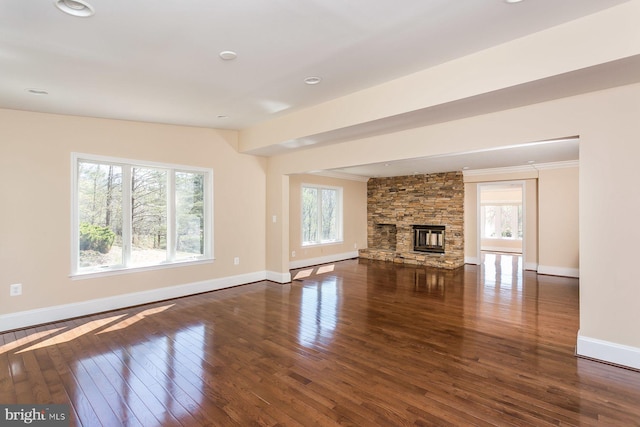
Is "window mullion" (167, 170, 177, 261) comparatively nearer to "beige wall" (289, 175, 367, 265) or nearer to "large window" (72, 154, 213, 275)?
"large window" (72, 154, 213, 275)

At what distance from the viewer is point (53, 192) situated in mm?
4023

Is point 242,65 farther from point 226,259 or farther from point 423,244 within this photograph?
point 423,244

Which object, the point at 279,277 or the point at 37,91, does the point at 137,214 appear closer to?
the point at 37,91

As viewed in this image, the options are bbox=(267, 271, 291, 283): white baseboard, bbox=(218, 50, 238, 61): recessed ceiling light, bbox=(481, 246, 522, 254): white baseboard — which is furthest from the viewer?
bbox=(481, 246, 522, 254): white baseboard

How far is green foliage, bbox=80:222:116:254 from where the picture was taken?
4.31 meters

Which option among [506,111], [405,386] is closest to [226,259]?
[405,386]

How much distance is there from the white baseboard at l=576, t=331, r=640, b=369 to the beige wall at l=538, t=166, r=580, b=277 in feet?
15.1

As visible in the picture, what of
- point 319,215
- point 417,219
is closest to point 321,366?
point 319,215

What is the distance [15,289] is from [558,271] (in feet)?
30.7

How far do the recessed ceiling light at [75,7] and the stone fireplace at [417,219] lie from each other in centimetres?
783

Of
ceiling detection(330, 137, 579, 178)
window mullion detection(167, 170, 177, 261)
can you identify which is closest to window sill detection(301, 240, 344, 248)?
ceiling detection(330, 137, 579, 178)

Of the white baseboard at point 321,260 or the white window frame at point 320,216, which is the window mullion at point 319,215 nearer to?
the white window frame at point 320,216

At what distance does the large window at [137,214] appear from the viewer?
4.34 metres

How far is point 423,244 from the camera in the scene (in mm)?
9180
